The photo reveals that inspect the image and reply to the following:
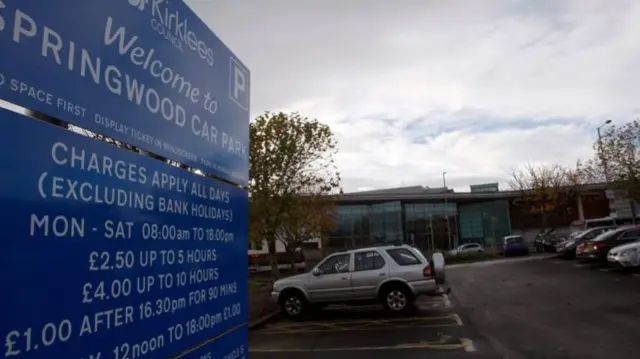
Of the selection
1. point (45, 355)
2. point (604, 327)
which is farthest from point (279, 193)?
point (45, 355)

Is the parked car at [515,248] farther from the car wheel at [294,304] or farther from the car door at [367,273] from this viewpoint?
the car wheel at [294,304]

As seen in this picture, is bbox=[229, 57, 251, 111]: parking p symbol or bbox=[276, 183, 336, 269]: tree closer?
bbox=[229, 57, 251, 111]: parking p symbol

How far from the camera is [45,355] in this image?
1.61 m

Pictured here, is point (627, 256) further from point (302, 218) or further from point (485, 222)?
point (485, 222)

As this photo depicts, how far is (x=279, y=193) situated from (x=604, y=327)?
40.8 ft

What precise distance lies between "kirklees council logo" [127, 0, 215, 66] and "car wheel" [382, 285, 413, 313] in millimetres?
11767

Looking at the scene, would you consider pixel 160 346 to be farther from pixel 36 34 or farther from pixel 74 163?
pixel 36 34

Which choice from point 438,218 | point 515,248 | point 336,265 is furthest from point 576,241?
point 438,218

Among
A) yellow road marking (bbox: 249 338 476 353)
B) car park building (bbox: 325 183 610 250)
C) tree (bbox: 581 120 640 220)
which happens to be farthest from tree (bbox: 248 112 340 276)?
car park building (bbox: 325 183 610 250)

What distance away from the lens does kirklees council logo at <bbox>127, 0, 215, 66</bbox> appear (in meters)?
2.34

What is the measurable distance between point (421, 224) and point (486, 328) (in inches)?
1827

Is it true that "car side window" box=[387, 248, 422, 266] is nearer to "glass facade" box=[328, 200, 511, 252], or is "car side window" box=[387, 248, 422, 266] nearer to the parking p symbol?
the parking p symbol

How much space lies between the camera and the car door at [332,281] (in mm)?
14234

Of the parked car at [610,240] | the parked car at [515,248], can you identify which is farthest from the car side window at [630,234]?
the parked car at [515,248]
